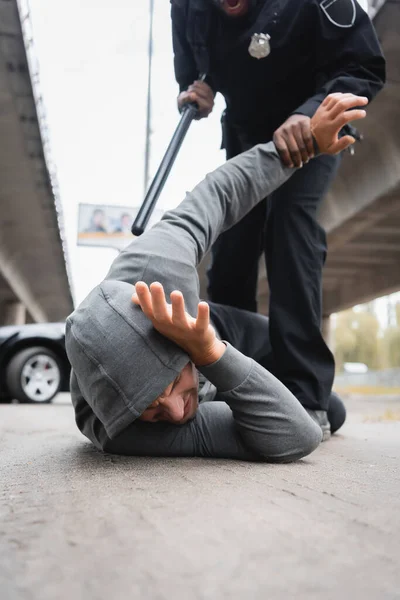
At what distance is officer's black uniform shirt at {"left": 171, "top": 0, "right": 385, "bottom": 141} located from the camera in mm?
2531

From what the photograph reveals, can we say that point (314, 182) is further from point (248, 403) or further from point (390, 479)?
point (390, 479)

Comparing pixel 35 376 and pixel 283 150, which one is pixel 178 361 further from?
pixel 35 376

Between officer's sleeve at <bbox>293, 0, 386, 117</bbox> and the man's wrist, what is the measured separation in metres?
1.32

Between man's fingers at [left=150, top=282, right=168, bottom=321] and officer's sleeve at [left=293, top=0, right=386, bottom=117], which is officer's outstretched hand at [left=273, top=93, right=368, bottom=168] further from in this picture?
man's fingers at [left=150, top=282, right=168, bottom=321]

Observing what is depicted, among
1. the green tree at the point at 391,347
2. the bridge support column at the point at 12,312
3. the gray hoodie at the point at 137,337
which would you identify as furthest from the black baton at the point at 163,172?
the green tree at the point at 391,347

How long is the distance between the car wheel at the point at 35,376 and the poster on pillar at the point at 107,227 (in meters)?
2.59

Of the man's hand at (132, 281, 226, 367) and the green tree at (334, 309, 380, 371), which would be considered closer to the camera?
the man's hand at (132, 281, 226, 367)

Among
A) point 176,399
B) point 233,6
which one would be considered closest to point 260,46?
point 233,6

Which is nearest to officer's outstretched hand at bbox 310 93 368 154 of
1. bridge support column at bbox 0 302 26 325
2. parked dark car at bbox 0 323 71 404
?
parked dark car at bbox 0 323 71 404

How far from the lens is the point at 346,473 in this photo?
66.4 inches

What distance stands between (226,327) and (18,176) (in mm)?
10232

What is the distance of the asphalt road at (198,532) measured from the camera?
76 centimetres

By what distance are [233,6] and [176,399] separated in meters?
1.79

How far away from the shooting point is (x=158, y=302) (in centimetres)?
151
